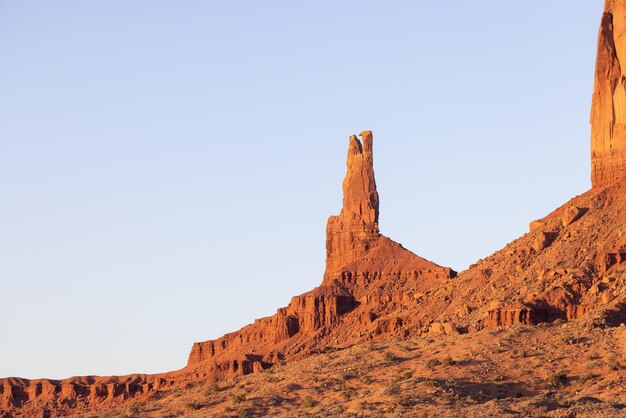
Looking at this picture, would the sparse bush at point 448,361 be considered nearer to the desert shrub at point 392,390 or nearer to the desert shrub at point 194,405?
the desert shrub at point 392,390

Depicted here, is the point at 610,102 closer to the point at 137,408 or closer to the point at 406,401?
the point at 137,408

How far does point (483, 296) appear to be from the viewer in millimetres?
143625

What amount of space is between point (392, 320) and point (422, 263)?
38.3 m

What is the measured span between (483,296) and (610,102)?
66.0ft

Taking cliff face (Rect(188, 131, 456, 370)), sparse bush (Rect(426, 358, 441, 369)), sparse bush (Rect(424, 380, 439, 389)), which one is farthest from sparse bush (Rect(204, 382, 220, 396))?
cliff face (Rect(188, 131, 456, 370))

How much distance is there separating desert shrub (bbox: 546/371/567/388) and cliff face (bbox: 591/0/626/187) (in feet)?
125

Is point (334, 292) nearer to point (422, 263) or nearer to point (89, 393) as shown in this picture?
point (422, 263)

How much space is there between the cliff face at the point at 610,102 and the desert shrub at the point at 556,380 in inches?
1499

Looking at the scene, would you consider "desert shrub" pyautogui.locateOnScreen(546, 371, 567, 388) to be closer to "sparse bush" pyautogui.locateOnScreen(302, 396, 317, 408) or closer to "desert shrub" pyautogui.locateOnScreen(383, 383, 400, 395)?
"desert shrub" pyautogui.locateOnScreen(383, 383, 400, 395)

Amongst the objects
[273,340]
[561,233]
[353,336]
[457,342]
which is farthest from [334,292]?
[457,342]

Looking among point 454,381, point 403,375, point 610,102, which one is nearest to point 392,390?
point 454,381

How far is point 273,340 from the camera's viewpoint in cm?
18975

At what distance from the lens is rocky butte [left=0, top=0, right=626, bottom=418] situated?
133 meters

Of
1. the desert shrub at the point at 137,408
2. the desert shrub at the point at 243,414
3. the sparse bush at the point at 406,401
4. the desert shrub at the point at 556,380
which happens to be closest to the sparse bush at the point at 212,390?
the desert shrub at the point at 137,408
